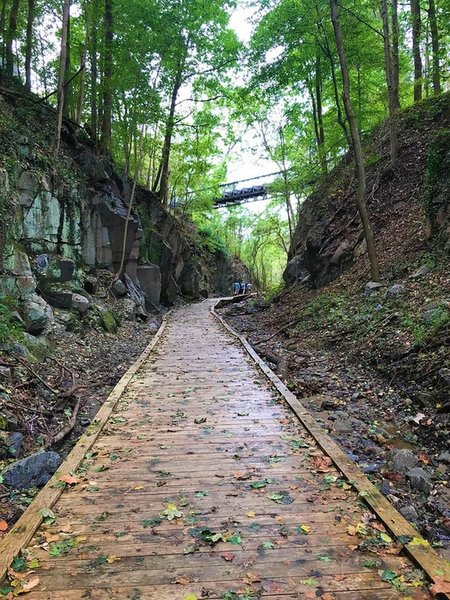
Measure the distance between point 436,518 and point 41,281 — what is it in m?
10.2

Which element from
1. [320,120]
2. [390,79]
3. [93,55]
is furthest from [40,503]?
[320,120]

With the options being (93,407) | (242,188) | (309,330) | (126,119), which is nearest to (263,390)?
(93,407)

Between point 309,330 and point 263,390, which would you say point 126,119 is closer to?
point 309,330

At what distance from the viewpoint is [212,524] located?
3275 millimetres

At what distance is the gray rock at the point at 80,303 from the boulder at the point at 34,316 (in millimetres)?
2096

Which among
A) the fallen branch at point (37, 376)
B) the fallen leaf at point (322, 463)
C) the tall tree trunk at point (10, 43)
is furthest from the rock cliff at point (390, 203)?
the tall tree trunk at point (10, 43)

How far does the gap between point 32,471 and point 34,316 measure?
195 inches

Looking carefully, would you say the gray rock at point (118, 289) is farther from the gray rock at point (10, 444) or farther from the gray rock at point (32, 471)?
the gray rock at point (32, 471)

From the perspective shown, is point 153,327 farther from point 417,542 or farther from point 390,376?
point 417,542

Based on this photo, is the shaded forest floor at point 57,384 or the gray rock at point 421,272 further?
the gray rock at point 421,272

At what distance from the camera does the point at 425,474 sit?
429 cm

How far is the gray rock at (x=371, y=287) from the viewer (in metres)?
10.1

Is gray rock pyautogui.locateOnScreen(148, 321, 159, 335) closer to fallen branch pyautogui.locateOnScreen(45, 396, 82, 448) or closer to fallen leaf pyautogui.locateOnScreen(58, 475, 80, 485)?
fallen branch pyautogui.locateOnScreen(45, 396, 82, 448)

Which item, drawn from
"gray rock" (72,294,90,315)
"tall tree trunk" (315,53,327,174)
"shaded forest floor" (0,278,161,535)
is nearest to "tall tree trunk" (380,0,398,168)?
"tall tree trunk" (315,53,327,174)
